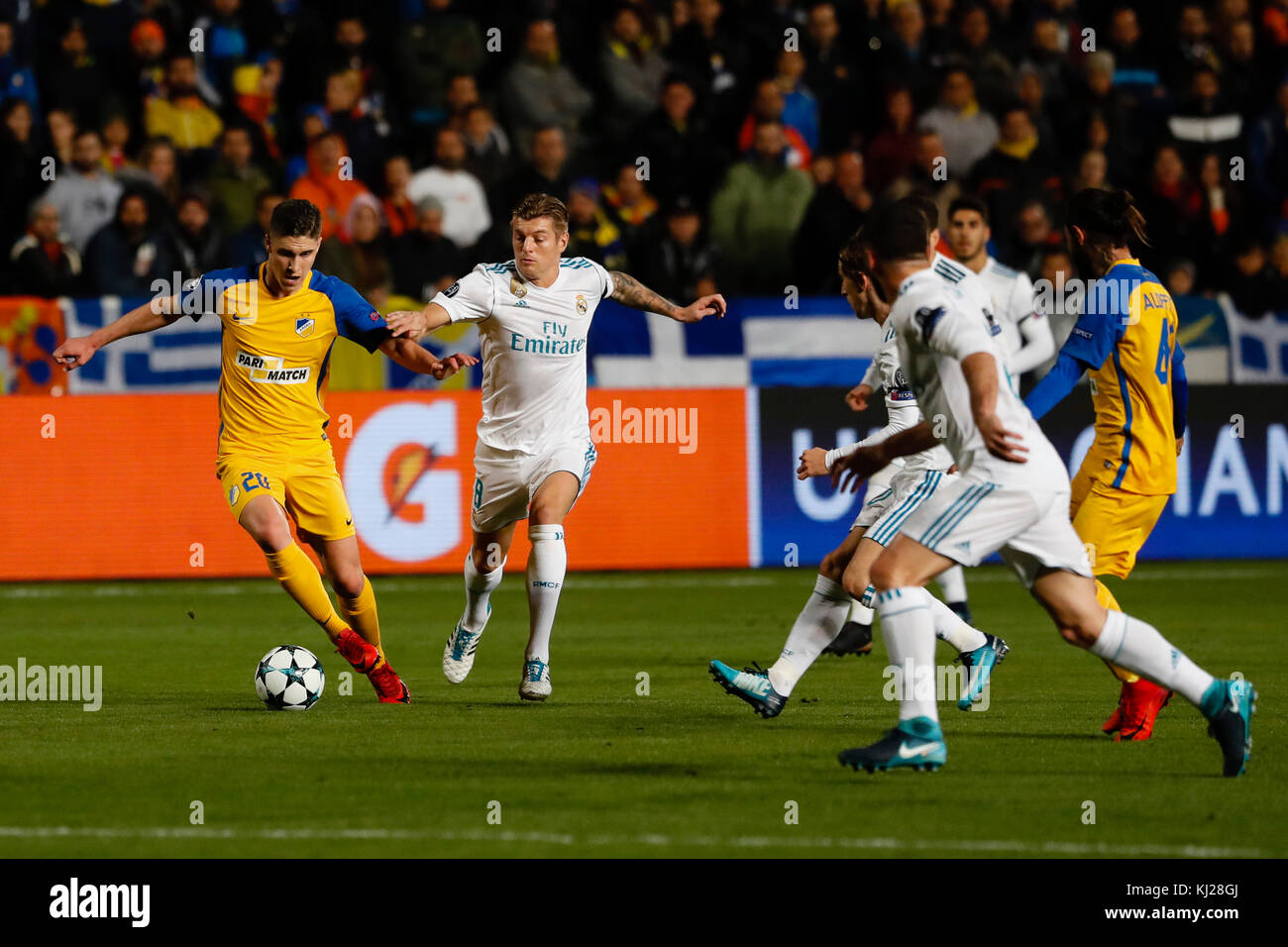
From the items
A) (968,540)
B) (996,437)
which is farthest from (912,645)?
(996,437)

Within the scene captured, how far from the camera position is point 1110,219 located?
8.01 meters

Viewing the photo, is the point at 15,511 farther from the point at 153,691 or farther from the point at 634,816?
the point at 634,816

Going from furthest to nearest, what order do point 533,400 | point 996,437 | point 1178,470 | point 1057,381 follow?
point 1178,470 < point 533,400 < point 1057,381 < point 996,437

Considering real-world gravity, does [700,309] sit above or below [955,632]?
above

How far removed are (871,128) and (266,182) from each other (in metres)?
5.83

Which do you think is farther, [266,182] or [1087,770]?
[266,182]

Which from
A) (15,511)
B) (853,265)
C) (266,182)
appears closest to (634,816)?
(853,265)

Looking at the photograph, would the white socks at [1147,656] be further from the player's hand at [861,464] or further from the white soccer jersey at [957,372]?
the player's hand at [861,464]

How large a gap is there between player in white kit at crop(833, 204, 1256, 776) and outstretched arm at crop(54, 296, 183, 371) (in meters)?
3.69

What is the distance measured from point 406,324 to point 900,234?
265cm

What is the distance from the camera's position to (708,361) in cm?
1584

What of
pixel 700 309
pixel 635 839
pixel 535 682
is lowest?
pixel 635 839

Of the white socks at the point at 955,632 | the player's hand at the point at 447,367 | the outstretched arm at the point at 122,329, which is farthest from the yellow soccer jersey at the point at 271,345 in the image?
the white socks at the point at 955,632

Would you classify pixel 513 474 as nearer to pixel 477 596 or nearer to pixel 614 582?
pixel 477 596
